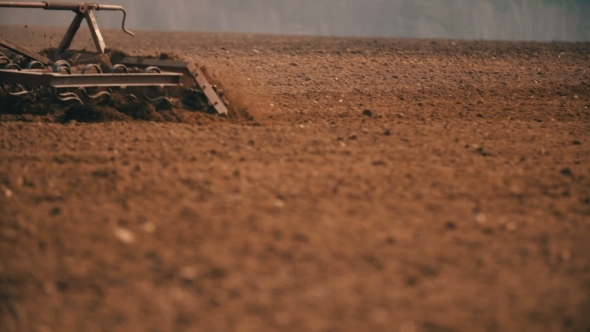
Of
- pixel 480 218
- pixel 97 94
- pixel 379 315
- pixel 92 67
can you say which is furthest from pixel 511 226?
pixel 92 67

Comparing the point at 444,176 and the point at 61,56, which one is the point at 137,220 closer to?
the point at 444,176

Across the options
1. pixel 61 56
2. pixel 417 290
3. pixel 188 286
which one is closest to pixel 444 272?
pixel 417 290

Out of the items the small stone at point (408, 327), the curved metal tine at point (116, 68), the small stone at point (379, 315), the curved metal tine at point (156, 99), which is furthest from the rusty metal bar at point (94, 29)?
the small stone at point (408, 327)

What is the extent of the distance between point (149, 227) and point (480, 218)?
2.36 meters

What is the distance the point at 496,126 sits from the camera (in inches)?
433

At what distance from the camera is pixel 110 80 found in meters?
10.2

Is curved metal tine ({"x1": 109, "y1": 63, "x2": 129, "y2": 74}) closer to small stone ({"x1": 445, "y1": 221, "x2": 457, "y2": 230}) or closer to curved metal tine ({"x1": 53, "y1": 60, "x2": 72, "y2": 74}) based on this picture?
curved metal tine ({"x1": 53, "y1": 60, "x2": 72, "y2": 74})

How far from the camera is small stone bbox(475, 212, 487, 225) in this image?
6090 millimetres

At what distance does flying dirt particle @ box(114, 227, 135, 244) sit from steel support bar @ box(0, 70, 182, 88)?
449cm

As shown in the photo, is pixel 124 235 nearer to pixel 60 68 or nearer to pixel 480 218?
pixel 480 218

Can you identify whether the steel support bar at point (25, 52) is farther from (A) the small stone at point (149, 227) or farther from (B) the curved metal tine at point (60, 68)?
(A) the small stone at point (149, 227)

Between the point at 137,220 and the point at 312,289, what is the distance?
1.62 metres

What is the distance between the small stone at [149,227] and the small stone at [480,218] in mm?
2277

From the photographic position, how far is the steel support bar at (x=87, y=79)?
9.67 metres
